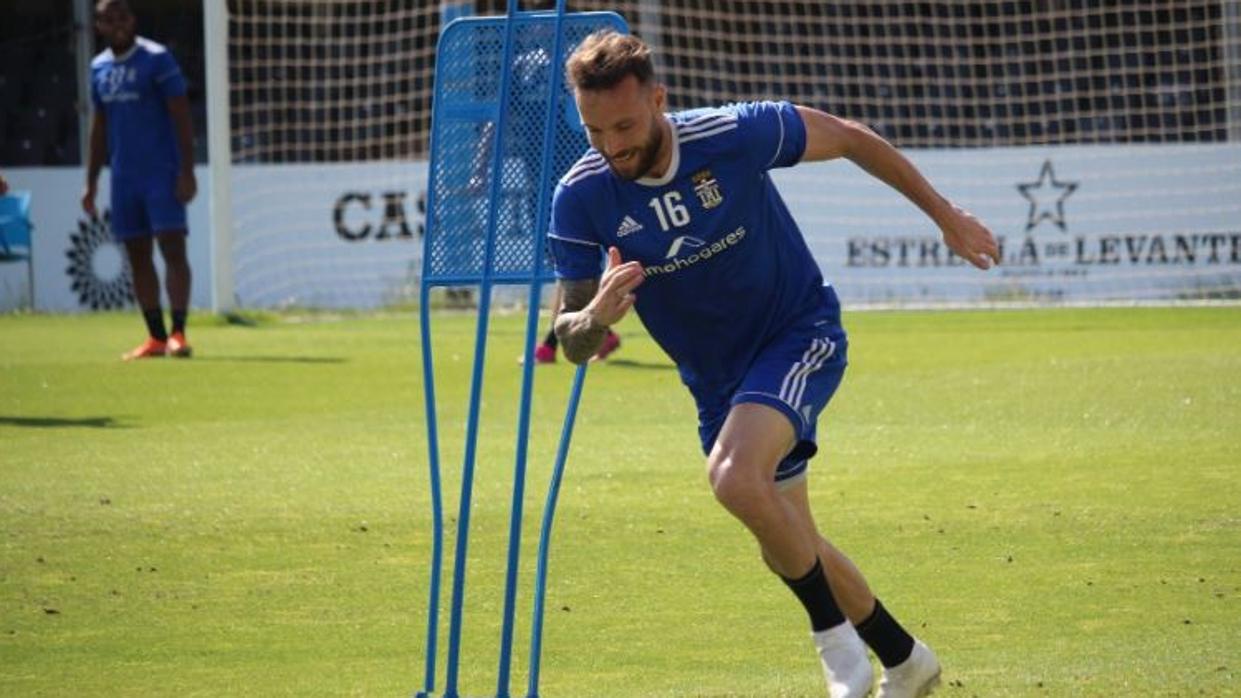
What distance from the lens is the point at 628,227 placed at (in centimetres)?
595

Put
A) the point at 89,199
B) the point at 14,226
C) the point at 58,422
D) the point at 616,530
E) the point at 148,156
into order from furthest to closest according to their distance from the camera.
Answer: the point at 14,226 → the point at 89,199 → the point at 148,156 → the point at 58,422 → the point at 616,530

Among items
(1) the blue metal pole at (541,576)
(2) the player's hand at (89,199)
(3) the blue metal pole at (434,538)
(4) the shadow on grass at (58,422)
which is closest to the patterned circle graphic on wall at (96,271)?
(2) the player's hand at (89,199)

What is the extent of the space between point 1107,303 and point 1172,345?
550 cm

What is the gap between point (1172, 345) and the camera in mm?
17141

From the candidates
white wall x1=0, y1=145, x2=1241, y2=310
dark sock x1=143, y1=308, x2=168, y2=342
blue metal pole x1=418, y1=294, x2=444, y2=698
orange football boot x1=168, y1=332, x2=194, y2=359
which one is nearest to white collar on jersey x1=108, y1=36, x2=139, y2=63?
dark sock x1=143, y1=308, x2=168, y2=342

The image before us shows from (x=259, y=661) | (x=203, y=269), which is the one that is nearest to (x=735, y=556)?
(x=259, y=661)

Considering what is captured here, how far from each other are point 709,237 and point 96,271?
2023cm

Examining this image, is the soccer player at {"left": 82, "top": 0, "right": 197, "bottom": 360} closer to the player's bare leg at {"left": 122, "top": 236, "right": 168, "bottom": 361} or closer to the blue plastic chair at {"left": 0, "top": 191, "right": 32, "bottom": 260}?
the player's bare leg at {"left": 122, "top": 236, "right": 168, "bottom": 361}

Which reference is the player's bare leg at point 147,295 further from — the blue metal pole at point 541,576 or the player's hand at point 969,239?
the player's hand at point 969,239

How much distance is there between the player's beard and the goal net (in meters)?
14.9

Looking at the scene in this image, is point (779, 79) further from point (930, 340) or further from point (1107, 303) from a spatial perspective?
point (930, 340)

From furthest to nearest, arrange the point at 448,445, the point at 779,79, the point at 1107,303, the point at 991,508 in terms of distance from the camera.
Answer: the point at 779,79, the point at 1107,303, the point at 448,445, the point at 991,508

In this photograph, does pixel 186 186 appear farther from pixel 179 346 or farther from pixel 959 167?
pixel 959 167

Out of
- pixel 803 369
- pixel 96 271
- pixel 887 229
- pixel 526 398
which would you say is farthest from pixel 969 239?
pixel 96 271
